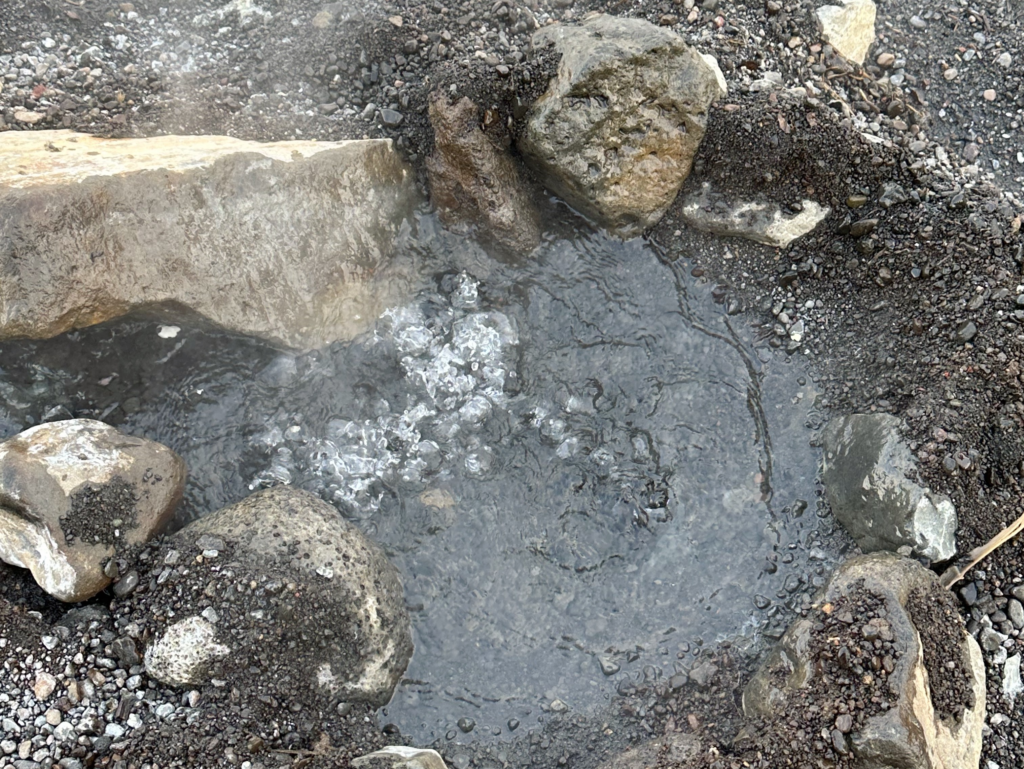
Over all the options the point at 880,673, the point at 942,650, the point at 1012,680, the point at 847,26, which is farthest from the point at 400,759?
the point at 847,26

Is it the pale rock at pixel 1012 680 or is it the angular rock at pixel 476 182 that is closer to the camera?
the pale rock at pixel 1012 680

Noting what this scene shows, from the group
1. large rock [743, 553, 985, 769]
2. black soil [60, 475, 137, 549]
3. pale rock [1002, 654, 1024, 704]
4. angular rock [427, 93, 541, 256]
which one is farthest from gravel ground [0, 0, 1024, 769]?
black soil [60, 475, 137, 549]

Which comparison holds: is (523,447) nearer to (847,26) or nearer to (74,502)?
(74,502)

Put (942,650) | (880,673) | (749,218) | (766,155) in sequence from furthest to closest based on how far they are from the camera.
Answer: (749,218) → (766,155) → (942,650) → (880,673)

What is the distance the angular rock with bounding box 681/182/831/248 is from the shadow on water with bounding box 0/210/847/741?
300 millimetres

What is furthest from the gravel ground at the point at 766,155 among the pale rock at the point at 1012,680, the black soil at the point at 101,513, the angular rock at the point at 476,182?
the black soil at the point at 101,513

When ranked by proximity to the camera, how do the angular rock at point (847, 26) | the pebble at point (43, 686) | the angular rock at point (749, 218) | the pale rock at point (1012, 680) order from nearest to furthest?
the pebble at point (43, 686) → the pale rock at point (1012, 680) → the angular rock at point (749, 218) → the angular rock at point (847, 26)

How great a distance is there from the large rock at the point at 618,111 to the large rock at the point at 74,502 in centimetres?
240

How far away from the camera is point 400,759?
3.21 meters

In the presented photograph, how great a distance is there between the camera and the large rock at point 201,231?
3.29 meters

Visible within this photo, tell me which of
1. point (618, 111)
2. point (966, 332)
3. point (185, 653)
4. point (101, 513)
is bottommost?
point (185, 653)

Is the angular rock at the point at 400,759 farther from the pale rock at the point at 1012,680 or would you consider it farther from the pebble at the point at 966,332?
the pebble at the point at 966,332

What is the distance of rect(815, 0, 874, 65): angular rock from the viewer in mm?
4219

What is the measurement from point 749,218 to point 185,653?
3.32m
